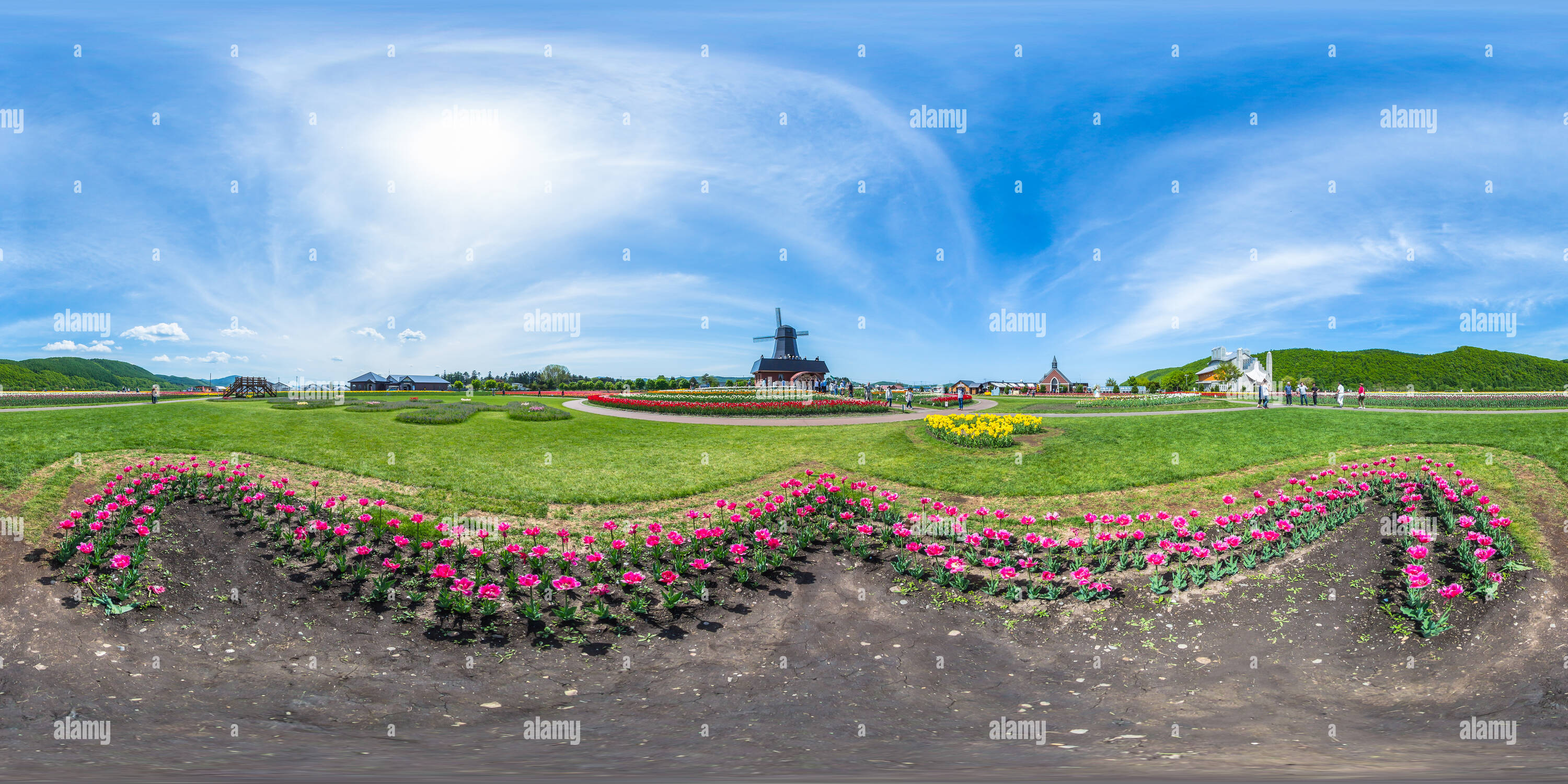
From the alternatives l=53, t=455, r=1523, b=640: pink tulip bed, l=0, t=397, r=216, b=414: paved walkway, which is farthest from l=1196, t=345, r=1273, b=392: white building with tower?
l=0, t=397, r=216, b=414: paved walkway

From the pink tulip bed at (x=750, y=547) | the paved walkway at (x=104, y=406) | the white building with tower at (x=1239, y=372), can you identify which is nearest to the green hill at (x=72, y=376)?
the paved walkway at (x=104, y=406)

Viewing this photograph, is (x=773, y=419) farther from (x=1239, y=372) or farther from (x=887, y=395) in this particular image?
(x=1239, y=372)

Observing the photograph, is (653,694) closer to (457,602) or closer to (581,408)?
(457,602)

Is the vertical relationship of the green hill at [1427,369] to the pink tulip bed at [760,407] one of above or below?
above

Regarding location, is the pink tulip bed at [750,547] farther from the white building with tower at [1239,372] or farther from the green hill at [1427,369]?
the green hill at [1427,369]

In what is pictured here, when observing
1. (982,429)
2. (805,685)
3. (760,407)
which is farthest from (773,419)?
(805,685)

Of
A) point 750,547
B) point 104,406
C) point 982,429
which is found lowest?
point 750,547
